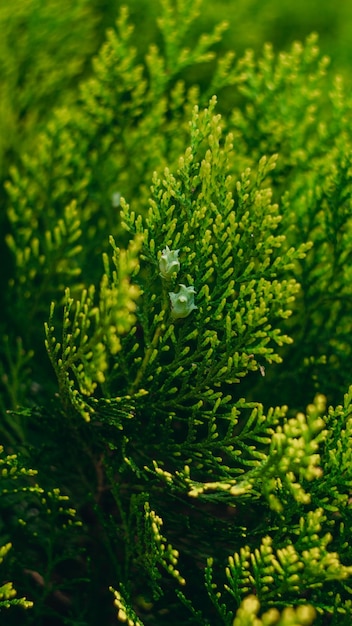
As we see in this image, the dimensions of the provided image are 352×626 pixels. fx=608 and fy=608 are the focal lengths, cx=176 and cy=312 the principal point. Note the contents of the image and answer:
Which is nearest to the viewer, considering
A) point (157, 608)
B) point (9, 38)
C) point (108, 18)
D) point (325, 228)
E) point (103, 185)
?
point (157, 608)

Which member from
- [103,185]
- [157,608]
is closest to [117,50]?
[103,185]

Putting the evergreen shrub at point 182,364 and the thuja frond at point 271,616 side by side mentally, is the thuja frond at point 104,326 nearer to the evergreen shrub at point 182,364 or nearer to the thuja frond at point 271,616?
the evergreen shrub at point 182,364

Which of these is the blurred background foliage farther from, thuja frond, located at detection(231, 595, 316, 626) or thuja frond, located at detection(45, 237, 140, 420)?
thuja frond, located at detection(231, 595, 316, 626)

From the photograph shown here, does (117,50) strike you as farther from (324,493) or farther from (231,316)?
(324,493)

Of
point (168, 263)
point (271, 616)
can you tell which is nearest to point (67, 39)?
point (168, 263)

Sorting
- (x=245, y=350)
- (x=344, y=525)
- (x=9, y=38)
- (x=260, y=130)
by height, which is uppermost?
(x=9, y=38)

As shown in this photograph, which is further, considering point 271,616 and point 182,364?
point 182,364

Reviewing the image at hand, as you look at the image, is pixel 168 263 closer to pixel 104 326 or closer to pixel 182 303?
pixel 182 303
